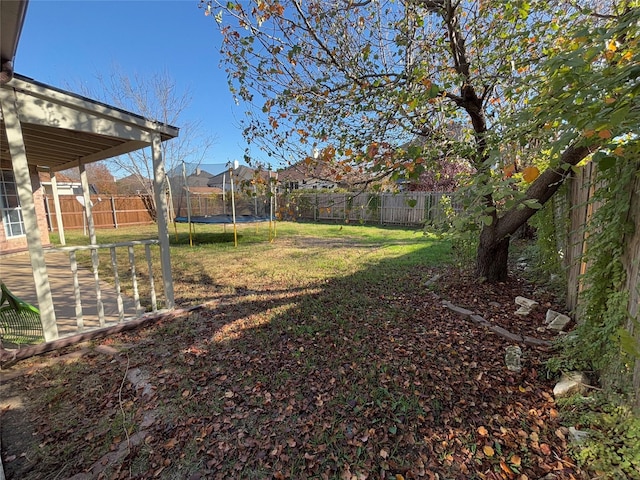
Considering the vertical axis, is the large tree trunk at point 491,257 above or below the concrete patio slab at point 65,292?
above

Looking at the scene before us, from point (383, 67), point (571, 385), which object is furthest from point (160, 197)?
point (571, 385)

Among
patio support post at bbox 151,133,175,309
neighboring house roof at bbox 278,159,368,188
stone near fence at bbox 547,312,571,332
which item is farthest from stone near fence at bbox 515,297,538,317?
patio support post at bbox 151,133,175,309

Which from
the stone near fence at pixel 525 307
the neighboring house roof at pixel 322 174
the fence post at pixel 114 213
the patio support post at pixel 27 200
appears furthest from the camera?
the fence post at pixel 114 213

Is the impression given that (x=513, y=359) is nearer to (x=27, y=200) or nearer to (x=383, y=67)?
(x=383, y=67)

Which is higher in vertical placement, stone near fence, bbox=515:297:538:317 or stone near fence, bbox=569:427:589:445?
stone near fence, bbox=515:297:538:317

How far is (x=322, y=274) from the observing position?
18.6 feet

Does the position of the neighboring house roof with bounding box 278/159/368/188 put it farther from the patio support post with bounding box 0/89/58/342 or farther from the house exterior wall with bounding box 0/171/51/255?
the house exterior wall with bounding box 0/171/51/255

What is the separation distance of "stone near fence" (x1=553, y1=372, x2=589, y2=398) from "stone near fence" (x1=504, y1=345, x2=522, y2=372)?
29 cm

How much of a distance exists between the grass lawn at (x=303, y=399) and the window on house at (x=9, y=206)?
22.3 feet

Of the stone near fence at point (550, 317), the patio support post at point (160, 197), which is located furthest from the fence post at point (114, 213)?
the stone near fence at point (550, 317)

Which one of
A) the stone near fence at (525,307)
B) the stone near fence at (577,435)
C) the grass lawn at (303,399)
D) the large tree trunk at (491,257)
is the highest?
the large tree trunk at (491,257)

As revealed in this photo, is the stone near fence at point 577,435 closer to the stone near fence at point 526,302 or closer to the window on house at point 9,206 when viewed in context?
the stone near fence at point 526,302

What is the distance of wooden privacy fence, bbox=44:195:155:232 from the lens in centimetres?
1454

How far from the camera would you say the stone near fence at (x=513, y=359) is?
2.31 meters
